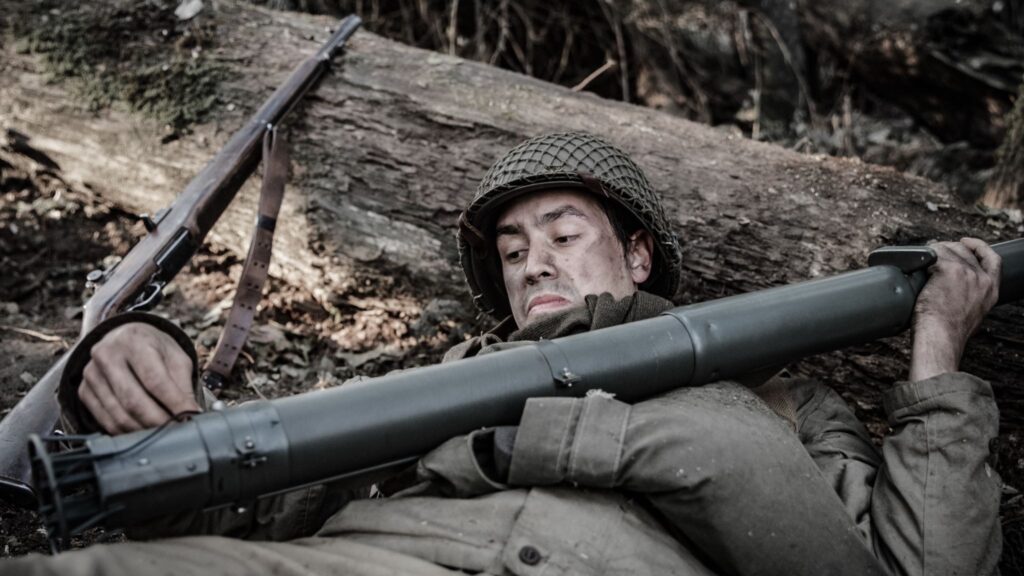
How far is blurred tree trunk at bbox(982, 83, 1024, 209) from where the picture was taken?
4777mm

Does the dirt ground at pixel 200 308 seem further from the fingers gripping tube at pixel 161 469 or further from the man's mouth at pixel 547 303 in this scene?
the fingers gripping tube at pixel 161 469

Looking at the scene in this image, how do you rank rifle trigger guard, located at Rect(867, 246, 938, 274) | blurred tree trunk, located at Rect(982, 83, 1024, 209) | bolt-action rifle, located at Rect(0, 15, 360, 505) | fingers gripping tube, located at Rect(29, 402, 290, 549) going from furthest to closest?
blurred tree trunk, located at Rect(982, 83, 1024, 209) → bolt-action rifle, located at Rect(0, 15, 360, 505) → rifle trigger guard, located at Rect(867, 246, 938, 274) → fingers gripping tube, located at Rect(29, 402, 290, 549)

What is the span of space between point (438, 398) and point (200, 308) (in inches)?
132

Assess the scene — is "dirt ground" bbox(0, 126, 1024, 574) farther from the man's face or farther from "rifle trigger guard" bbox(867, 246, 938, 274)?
the man's face

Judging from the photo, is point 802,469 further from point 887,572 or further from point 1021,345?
point 1021,345

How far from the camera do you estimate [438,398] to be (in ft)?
8.81

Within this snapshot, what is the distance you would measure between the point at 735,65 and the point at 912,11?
5.32 ft

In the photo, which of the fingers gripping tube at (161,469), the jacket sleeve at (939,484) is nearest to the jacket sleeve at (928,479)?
the jacket sleeve at (939,484)

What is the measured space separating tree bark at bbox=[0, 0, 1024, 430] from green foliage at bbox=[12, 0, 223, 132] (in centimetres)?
10

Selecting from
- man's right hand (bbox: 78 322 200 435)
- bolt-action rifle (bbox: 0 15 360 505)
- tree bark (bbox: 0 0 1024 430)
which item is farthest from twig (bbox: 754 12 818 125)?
man's right hand (bbox: 78 322 200 435)

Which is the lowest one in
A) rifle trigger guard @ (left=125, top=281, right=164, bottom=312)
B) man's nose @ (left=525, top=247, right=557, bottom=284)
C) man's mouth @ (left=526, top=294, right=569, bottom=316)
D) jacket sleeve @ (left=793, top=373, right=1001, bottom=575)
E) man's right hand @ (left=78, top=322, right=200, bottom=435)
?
rifle trigger guard @ (left=125, top=281, right=164, bottom=312)

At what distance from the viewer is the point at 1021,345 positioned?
12.3 ft

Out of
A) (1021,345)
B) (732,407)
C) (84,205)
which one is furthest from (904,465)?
(84,205)

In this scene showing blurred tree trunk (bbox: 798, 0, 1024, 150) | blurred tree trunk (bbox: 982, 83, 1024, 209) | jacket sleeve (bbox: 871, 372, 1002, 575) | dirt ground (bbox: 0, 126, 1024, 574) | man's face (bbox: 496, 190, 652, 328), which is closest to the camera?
jacket sleeve (bbox: 871, 372, 1002, 575)
